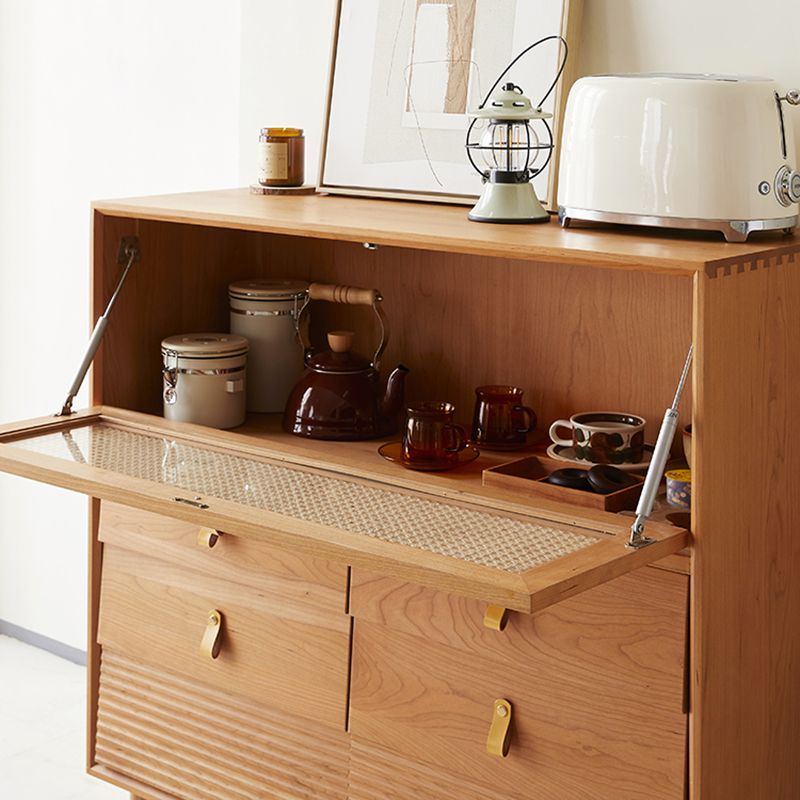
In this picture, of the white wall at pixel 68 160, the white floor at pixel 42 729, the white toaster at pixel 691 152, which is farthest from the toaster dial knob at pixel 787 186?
the white floor at pixel 42 729

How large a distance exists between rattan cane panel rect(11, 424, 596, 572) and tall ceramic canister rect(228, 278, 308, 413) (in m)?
0.29

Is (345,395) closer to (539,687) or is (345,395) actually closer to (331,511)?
(331,511)

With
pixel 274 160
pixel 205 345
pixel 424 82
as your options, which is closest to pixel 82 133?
pixel 274 160

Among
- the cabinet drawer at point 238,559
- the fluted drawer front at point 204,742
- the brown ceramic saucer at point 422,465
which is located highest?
the brown ceramic saucer at point 422,465

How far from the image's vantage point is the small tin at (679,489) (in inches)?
68.5

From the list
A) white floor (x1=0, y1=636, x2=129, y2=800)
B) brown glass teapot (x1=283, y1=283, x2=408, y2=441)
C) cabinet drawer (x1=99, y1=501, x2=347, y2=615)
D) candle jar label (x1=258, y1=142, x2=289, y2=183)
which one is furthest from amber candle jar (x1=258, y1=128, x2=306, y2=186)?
white floor (x1=0, y1=636, x2=129, y2=800)

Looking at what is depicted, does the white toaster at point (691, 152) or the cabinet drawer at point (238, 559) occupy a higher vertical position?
the white toaster at point (691, 152)

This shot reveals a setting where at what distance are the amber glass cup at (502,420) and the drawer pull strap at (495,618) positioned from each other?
360mm

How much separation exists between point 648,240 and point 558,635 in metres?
0.52

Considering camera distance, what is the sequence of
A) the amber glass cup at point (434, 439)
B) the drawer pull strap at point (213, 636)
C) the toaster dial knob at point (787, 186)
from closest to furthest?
the toaster dial knob at point (787, 186) < the amber glass cup at point (434, 439) < the drawer pull strap at point (213, 636)

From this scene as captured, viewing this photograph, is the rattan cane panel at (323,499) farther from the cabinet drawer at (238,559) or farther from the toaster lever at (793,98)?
the toaster lever at (793,98)

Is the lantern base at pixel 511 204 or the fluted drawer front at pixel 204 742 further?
the fluted drawer front at pixel 204 742

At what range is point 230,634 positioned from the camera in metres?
2.07

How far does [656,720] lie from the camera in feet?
5.49
